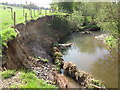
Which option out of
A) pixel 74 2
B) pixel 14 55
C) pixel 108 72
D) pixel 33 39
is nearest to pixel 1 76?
pixel 14 55

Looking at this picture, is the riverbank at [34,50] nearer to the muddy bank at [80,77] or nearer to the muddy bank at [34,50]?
the muddy bank at [34,50]

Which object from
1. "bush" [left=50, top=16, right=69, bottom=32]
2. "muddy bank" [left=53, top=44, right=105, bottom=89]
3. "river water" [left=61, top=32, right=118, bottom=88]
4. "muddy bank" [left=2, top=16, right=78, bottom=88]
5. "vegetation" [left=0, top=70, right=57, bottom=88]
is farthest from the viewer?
"bush" [left=50, top=16, right=69, bottom=32]

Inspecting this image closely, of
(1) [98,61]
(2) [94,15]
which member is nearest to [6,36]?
(1) [98,61]

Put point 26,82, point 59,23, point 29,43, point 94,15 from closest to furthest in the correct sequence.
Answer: point 26,82, point 29,43, point 59,23, point 94,15

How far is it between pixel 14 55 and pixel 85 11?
38.4 metres

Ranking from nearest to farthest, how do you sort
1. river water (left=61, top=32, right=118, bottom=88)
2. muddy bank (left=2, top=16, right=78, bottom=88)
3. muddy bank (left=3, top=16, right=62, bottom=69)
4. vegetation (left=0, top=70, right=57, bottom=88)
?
vegetation (left=0, top=70, right=57, bottom=88), muddy bank (left=3, top=16, right=62, bottom=69), muddy bank (left=2, top=16, right=78, bottom=88), river water (left=61, top=32, right=118, bottom=88)

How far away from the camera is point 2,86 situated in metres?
6.81

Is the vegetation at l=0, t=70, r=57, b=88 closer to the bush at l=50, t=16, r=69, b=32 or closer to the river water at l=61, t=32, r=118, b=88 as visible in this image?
the river water at l=61, t=32, r=118, b=88

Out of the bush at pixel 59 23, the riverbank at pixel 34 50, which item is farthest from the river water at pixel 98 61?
the bush at pixel 59 23

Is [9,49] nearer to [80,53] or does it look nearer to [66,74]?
[66,74]

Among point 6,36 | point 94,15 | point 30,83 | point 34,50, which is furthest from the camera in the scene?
point 94,15

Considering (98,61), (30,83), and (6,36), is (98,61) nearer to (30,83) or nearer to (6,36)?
(6,36)

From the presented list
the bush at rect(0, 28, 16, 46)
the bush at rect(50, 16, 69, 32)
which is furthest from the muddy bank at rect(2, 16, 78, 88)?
the bush at rect(50, 16, 69, 32)

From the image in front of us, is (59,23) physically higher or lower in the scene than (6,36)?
higher
